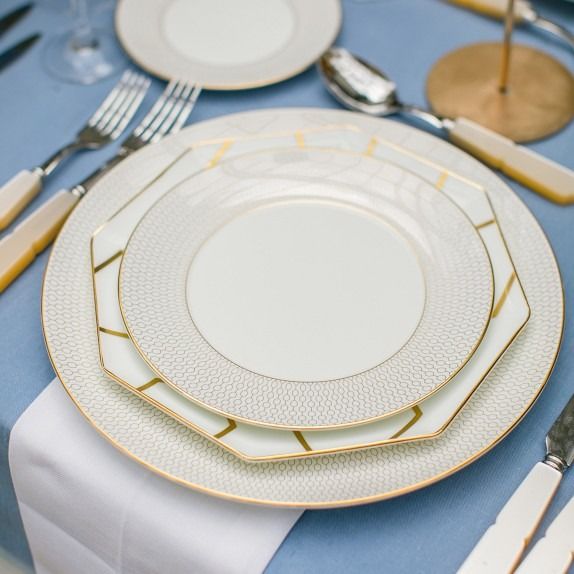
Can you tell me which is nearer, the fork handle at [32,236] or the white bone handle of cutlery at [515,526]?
the white bone handle of cutlery at [515,526]

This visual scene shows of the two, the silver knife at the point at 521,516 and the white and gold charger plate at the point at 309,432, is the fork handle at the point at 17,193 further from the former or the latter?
the silver knife at the point at 521,516

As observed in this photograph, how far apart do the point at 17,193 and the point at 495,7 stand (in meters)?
0.58

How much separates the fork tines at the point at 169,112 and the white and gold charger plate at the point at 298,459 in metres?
0.10

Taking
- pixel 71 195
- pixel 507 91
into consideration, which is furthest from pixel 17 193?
pixel 507 91

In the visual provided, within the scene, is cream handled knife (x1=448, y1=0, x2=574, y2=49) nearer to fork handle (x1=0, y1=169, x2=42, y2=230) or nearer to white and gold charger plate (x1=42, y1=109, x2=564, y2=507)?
white and gold charger plate (x1=42, y1=109, x2=564, y2=507)

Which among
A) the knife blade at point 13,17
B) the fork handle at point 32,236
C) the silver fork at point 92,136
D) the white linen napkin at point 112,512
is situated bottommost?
the white linen napkin at point 112,512

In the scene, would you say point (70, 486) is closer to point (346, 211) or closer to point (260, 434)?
point (260, 434)

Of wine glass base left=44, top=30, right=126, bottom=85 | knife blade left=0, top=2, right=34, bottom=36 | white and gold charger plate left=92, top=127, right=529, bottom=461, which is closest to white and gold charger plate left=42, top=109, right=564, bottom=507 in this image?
white and gold charger plate left=92, top=127, right=529, bottom=461

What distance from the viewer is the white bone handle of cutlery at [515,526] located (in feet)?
1.80

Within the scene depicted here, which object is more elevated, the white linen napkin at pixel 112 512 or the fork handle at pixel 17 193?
the fork handle at pixel 17 193

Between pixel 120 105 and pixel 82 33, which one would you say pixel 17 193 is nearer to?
pixel 120 105

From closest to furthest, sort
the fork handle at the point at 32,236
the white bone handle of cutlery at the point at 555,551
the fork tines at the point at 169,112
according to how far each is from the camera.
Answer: the white bone handle of cutlery at the point at 555,551
the fork handle at the point at 32,236
the fork tines at the point at 169,112

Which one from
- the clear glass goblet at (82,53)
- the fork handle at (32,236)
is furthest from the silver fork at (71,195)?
the clear glass goblet at (82,53)

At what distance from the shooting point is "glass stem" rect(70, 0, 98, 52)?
3.18 ft
